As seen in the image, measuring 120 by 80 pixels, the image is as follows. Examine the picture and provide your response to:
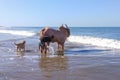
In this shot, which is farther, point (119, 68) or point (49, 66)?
point (49, 66)

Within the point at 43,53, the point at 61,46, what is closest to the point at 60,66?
the point at 43,53

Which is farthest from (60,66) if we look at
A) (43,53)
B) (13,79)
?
(43,53)

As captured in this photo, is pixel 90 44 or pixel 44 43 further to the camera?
pixel 90 44

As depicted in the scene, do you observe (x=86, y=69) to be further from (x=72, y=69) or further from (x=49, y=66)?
(x=49, y=66)

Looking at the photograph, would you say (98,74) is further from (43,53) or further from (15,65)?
(43,53)

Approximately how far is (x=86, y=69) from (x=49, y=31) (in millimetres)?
5543

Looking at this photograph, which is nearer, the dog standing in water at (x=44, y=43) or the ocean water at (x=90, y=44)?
the dog standing in water at (x=44, y=43)

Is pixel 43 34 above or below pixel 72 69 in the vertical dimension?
above

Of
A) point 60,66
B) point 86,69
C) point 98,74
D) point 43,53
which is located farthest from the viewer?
point 43,53

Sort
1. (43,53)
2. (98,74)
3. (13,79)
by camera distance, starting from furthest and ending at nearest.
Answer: (43,53)
(98,74)
(13,79)

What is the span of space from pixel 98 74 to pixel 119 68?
1198mm

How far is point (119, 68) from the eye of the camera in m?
8.41

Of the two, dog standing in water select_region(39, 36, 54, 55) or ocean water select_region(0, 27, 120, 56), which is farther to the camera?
ocean water select_region(0, 27, 120, 56)

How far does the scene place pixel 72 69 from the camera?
8.31 metres
